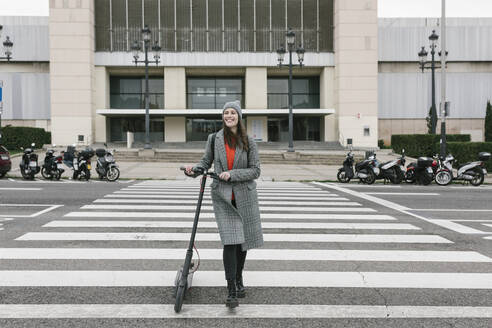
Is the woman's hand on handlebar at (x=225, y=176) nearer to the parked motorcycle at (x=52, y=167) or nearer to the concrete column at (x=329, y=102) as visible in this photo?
the parked motorcycle at (x=52, y=167)

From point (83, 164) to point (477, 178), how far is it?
14.6 meters

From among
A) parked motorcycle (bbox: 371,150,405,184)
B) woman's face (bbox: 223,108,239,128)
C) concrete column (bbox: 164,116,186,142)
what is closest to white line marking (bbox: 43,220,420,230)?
woman's face (bbox: 223,108,239,128)

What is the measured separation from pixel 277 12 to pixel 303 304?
41263mm

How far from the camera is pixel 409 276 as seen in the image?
5035 millimetres

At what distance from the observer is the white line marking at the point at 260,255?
5.74m

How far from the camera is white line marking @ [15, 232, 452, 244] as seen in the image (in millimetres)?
6840

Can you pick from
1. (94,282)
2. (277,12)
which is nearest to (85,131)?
(277,12)

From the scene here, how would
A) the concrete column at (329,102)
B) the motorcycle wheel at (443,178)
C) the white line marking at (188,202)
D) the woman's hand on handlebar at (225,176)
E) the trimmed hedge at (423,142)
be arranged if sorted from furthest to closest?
1. the concrete column at (329,102)
2. the trimmed hedge at (423,142)
3. the motorcycle wheel at (443,178)
4. the white line marking at (188,202)
5. the woman's hand on handlebar at (225,176)

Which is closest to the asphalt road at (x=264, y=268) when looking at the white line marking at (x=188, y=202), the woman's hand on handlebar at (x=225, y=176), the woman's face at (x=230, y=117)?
the white line marking at (x=188, y=202)

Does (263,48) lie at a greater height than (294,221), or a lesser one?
greater

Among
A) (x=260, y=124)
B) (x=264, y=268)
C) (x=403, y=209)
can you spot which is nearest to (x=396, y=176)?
(x=403, y=209)

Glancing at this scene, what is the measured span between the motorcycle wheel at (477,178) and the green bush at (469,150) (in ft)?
14.7

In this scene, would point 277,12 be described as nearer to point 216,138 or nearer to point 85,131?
point 85,131

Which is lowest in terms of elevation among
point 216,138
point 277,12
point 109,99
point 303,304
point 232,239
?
point 303,304
